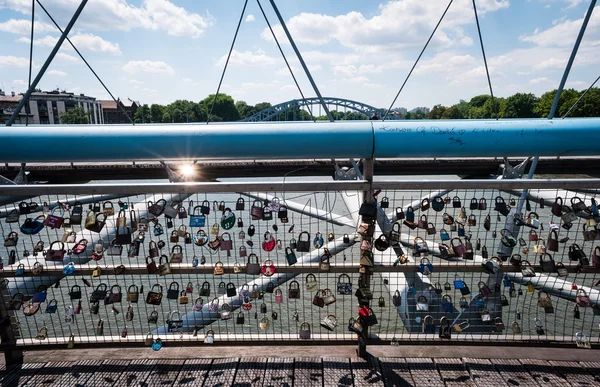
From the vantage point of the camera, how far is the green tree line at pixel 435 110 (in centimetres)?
6241

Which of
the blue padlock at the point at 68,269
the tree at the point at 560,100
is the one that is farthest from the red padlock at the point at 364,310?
the tree at the point at 560,100

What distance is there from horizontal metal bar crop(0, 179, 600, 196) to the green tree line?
5993 centimetres

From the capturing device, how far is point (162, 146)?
234cm

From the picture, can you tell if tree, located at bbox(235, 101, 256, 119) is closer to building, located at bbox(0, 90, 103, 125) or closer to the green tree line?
the green tree line

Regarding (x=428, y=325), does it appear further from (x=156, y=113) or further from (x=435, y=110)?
(x=156, y=113)

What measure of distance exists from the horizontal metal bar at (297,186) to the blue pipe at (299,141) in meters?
0.33

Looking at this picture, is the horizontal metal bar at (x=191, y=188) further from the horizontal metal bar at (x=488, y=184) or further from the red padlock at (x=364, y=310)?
the red padlock at (x=364, y=310)

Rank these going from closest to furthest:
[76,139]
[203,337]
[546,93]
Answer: [76,139] < [203,337] < [546,93]

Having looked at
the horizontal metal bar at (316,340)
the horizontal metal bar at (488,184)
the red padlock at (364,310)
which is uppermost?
the horizontal metal bar at (488,184)

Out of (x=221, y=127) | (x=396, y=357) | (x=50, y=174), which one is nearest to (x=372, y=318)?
(x=396, y=357)

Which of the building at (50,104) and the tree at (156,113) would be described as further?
the tree at (156,113)

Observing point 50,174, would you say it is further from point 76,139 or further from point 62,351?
point 76,139

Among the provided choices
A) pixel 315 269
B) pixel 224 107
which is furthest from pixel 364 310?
pixel 224 107

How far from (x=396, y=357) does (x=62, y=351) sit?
3.25m
